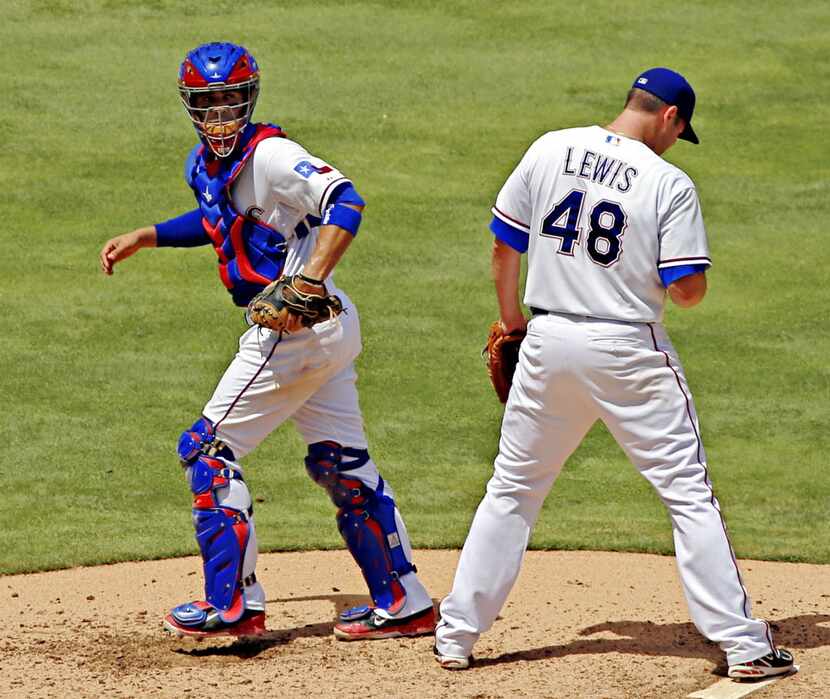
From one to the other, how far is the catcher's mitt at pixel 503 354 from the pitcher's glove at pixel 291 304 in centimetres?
60

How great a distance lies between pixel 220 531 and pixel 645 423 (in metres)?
1.53

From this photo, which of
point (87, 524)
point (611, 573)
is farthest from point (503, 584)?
point (87, 524)

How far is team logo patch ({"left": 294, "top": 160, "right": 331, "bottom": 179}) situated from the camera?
5160 millimetres

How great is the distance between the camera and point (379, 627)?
18.1ft

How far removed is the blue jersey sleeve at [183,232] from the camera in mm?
5633

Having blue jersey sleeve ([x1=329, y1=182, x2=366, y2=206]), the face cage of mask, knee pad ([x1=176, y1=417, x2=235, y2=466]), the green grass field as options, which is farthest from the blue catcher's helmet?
the green grass field

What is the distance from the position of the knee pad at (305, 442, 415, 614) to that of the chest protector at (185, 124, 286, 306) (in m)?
0.67

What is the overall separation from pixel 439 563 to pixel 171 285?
496 cm

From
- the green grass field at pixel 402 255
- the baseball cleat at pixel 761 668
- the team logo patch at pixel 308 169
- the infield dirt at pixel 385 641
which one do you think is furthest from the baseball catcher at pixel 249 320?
the green grass field at pixel 402 255

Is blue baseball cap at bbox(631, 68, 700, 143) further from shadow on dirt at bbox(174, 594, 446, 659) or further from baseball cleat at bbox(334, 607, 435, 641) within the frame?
shadow on dirt at bbox(174, 594, 446, 659)

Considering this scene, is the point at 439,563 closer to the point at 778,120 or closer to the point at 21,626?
the point at 21,626

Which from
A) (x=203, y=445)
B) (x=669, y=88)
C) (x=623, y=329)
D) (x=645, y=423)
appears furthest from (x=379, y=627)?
(x=669, y=88)

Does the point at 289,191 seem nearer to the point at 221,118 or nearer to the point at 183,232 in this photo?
the point at 221,118

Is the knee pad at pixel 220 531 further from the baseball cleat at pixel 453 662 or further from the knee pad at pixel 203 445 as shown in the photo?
the baseball cleat at pixel 453 662
